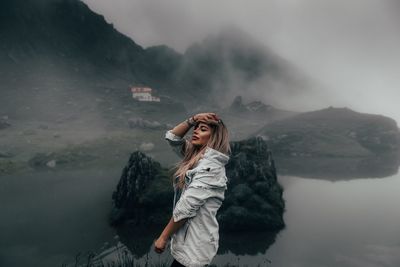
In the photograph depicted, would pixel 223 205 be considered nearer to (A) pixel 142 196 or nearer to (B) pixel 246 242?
(B) pixel 246 242

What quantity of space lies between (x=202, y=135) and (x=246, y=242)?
25.0 meters

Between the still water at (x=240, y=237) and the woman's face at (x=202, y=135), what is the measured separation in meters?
19.0

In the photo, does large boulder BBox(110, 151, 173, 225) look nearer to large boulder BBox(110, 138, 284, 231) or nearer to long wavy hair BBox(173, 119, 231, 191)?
large boulder BBox(110, 138, 284, 231)

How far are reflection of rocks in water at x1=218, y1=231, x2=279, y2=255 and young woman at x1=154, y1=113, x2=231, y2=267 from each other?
22.6 m

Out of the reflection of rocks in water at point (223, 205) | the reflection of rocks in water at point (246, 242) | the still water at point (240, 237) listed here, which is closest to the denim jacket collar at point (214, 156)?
the still water at point (240, 237)

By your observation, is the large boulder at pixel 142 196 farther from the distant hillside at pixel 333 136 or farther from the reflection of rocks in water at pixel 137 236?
the distant hillside at pixel 333 136

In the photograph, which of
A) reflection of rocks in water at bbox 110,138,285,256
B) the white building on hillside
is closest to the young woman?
reflection of rocks in water at bbox 110,138,285,256

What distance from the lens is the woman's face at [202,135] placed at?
5.50 metres

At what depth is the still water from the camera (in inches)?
1027

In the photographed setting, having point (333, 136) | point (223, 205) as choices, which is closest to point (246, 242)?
point (223, 205)

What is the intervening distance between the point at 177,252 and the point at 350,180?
247 feet

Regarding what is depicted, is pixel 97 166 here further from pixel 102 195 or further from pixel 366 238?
pixel 366 238

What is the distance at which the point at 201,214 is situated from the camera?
5012mm

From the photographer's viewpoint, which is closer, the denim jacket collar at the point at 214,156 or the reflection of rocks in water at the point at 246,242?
the denim jacket collar at the point at 214,156
